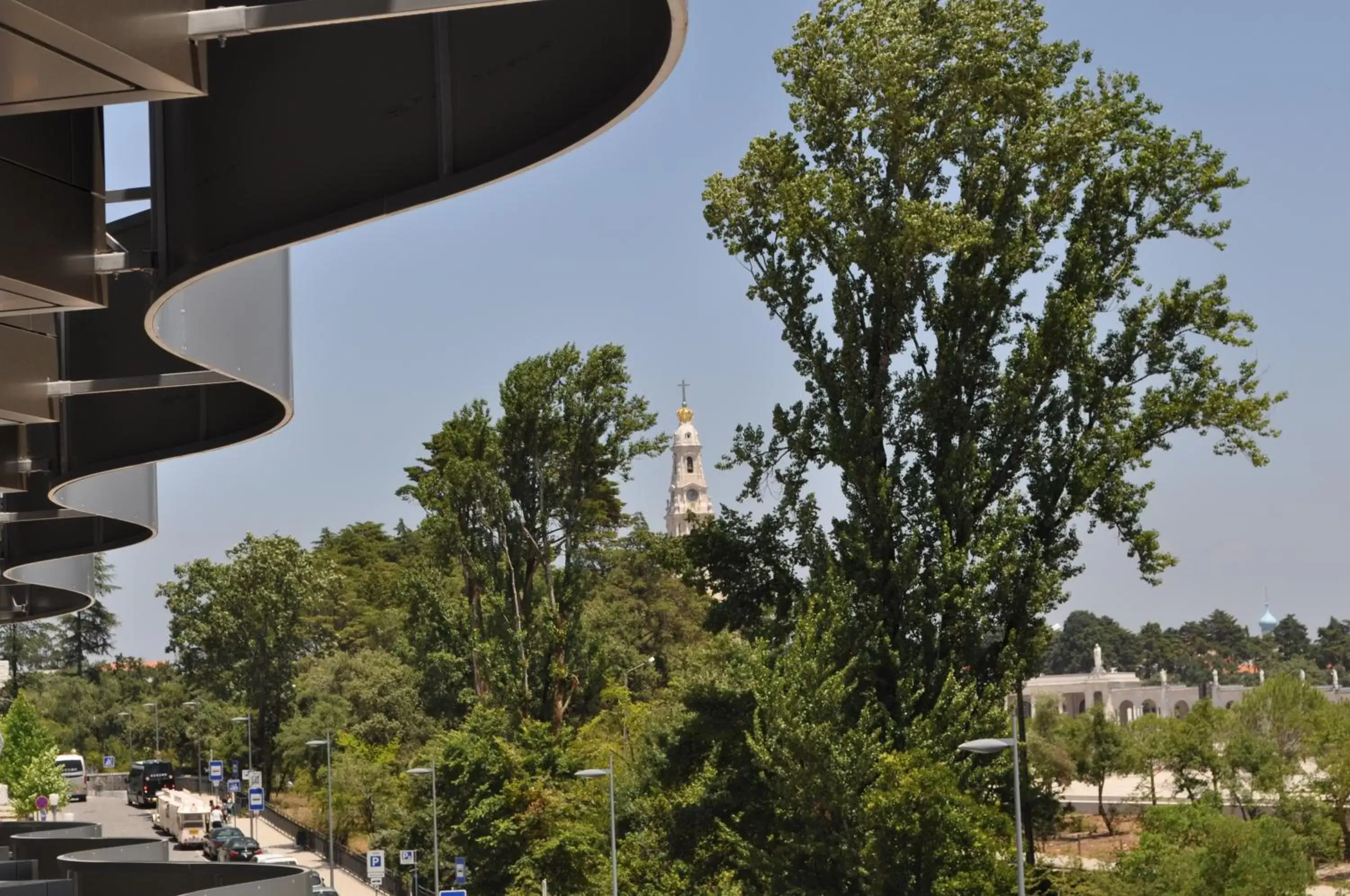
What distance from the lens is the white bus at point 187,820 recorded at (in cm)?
6475

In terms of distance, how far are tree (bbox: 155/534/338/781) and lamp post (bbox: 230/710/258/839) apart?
3.50ft

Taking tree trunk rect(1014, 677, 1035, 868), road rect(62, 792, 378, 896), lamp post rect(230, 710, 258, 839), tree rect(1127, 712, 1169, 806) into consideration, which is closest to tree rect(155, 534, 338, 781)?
lamp post rect(230, 710, 258, 839)

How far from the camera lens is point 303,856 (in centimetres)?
6838

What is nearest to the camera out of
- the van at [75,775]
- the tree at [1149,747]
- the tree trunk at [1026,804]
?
the tree trunk at [1026,804]

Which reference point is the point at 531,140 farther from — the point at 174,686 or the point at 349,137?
the point at 174,686

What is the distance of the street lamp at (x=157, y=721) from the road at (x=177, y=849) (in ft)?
29.4

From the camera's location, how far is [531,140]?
933 cm

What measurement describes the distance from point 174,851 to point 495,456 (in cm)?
2126

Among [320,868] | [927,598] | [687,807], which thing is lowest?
[320,868]

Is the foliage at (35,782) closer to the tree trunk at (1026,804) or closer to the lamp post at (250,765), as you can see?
the lamp post at (250,765)

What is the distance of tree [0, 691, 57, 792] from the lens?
246 ft

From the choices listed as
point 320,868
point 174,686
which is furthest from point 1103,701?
point 320,868

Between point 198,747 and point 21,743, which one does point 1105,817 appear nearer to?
point 21,743

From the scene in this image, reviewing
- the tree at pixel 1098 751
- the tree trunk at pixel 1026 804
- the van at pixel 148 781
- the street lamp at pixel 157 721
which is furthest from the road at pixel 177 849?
the tree at pixel 1098 751
